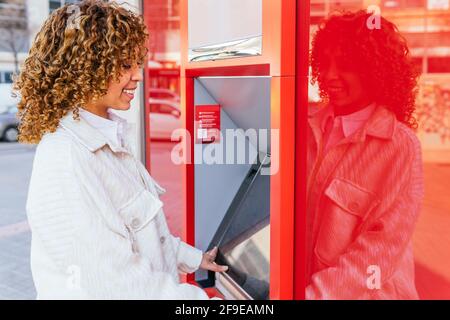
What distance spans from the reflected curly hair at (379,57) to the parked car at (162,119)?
10.2ft

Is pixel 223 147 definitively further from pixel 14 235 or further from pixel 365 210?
pixel 14 235

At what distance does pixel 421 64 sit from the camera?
1.68m

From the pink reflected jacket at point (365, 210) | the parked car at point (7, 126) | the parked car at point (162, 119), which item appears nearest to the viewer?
the pink reflected jacket at point (365, 210)

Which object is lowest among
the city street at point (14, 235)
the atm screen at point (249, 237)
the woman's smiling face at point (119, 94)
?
the city street at point (14, 235)

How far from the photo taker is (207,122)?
2.76 meters

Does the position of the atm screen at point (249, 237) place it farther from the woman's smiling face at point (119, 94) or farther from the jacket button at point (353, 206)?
the woman's smiling face at point (119, 94)

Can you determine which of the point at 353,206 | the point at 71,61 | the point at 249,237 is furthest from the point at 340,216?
the point at 71,61

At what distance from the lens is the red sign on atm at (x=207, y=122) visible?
275 centimetres

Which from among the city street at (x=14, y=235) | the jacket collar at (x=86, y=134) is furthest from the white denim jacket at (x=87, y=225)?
the city street at (x=14, y=235)

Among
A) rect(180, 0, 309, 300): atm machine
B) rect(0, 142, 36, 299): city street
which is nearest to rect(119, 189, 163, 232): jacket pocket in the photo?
rect(180, 0, 309, 300): atm machine

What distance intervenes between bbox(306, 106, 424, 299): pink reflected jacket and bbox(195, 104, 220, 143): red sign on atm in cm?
91

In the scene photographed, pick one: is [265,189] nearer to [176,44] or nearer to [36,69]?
[36,69]
